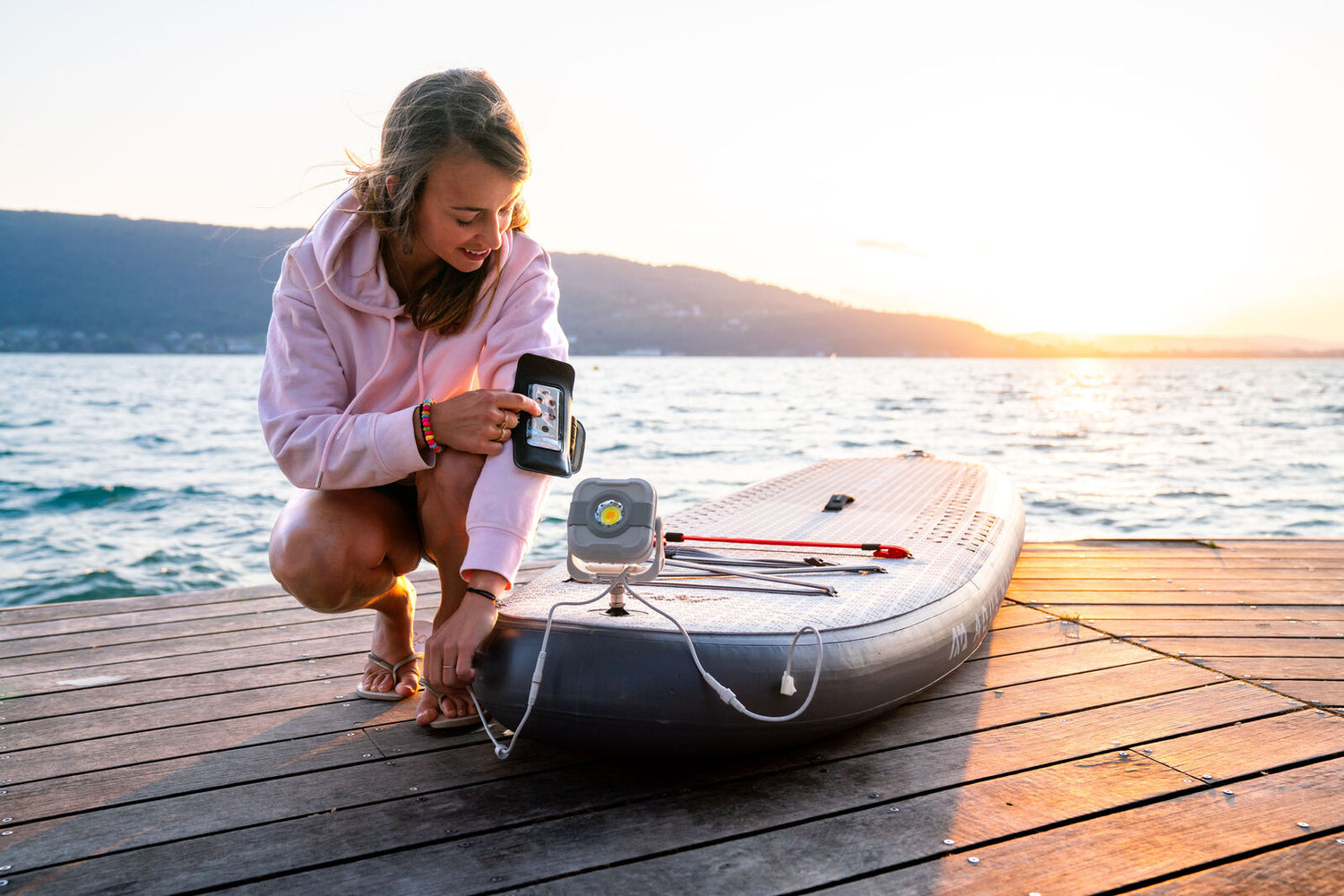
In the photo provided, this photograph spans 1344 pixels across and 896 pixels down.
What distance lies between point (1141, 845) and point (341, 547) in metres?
1.52

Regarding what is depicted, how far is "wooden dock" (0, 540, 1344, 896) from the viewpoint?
141cm

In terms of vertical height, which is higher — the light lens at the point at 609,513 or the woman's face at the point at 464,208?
the woman's face at the point at 464,208

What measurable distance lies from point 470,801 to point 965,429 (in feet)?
63.0

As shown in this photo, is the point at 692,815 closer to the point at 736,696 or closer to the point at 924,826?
the point at 736,696

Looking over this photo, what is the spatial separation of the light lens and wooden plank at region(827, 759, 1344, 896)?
26.7 inches

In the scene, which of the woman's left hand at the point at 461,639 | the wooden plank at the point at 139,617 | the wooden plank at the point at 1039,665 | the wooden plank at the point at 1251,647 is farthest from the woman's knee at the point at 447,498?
the wooden plank at the point at 1251,647

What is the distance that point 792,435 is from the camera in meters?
17.2

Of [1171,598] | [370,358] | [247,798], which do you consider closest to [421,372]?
[370,358]

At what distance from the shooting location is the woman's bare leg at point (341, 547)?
6.23 ft

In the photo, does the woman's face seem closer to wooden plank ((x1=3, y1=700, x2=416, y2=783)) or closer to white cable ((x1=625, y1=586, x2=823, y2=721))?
white cable ((x1=625, y1=586, x2=823, y2=721))

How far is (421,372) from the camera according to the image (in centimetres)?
200

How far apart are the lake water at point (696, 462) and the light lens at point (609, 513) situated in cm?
386

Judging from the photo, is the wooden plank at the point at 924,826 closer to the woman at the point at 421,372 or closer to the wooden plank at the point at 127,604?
the woman at the point at 421,372

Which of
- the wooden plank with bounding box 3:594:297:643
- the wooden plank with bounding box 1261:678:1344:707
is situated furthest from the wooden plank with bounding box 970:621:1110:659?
the wooden plank with bounding box 3:594:297:643
